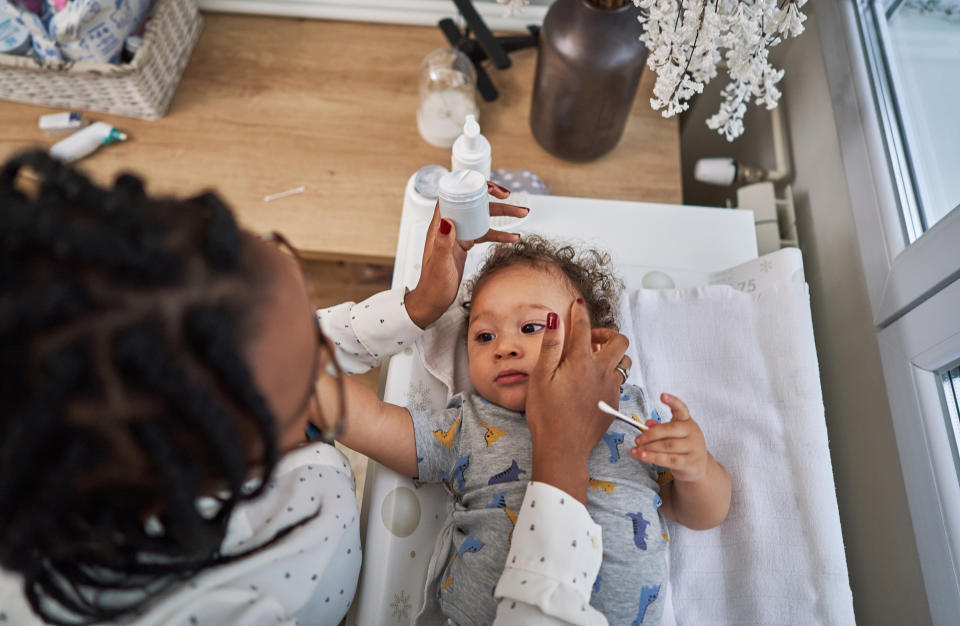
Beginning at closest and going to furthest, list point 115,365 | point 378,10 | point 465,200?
point 115,365, point 465,200, point 378,10

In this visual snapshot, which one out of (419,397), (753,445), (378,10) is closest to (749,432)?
(753,445)

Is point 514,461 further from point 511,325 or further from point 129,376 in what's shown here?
point 129,376

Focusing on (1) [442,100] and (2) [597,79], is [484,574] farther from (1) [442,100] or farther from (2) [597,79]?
(1) [442,100]

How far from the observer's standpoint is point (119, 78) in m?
1.08

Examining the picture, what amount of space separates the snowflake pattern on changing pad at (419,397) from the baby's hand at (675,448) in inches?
13.1

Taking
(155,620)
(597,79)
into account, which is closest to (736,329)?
(597,79)

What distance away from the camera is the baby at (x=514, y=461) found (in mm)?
681

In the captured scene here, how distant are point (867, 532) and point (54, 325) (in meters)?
1.02

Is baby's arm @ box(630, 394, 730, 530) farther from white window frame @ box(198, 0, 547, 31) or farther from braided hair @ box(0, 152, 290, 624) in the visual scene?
white window frame @ box(198, 0, 547, 31)

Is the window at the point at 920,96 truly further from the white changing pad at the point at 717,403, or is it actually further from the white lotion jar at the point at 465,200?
the white lotion jar at the point at 465,200

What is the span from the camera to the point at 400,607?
0.72 meters

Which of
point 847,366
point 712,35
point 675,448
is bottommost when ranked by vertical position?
point 847,366

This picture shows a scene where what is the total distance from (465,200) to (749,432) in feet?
1.72

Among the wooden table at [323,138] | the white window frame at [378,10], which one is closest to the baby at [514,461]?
the wooden table at [323,138]
